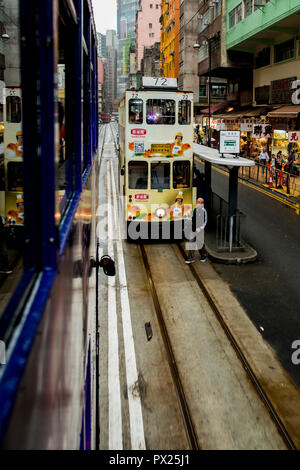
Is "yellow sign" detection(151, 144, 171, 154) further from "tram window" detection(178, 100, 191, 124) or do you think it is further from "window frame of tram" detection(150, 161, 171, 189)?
"tram window" detection(178, 100, 191, 124)

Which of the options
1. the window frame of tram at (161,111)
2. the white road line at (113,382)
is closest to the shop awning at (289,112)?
the window frame of tram at (161,111)

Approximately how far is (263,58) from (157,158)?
68.8 ft

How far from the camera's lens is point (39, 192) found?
148 centimetres

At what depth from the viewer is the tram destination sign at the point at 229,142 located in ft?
43.5

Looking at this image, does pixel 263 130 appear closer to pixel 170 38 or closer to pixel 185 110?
pixel 185 110

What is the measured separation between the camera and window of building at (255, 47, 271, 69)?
98.1ft

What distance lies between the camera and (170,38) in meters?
66.5

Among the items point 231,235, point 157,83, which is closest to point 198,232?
point 231,235

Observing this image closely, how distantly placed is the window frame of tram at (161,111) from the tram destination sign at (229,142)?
1.63m

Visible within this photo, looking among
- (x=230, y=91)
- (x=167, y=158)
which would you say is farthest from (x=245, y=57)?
(x=167, y=158)

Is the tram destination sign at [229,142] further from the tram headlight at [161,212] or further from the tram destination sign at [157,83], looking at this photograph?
the tram headlight at [161,212]
